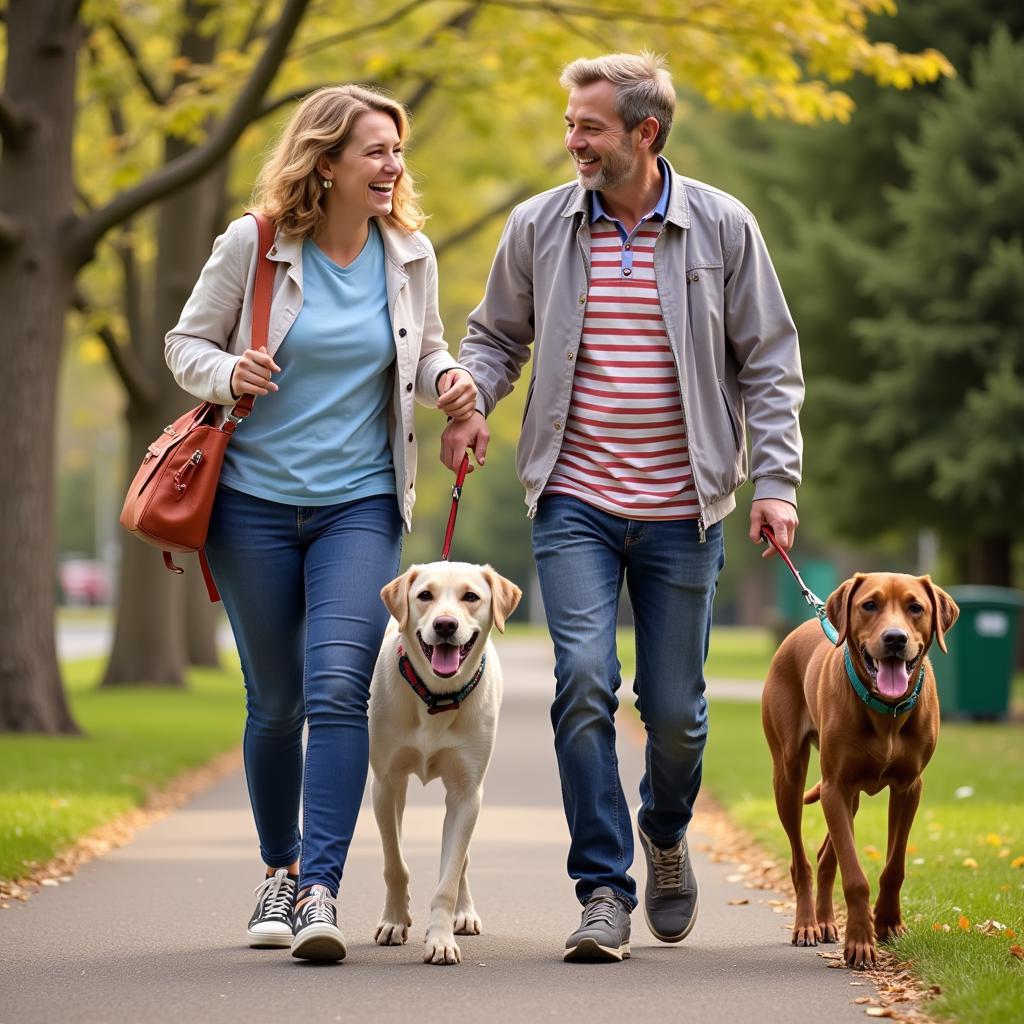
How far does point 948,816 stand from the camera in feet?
32.2

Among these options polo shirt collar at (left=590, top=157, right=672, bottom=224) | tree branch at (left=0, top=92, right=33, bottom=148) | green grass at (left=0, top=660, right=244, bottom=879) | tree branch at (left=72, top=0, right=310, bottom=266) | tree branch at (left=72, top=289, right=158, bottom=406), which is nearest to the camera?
polo shirt collar at (left=590, top=157, right=672, bottom=224)

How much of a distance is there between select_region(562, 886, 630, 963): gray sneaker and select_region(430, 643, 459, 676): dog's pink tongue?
0.82 meters

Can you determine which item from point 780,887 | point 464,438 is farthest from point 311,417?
point 780,887

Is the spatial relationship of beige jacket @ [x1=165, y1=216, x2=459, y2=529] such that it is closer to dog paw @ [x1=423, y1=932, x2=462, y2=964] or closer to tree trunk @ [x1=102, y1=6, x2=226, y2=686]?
dog paw @ [x1=423, y1=932, x2=462, y2=964]

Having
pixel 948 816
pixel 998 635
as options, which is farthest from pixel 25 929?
pixel 998 635

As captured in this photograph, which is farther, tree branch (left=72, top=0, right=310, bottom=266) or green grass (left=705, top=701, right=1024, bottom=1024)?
tree branch (left=72, top=0, right=310, bottom=266)

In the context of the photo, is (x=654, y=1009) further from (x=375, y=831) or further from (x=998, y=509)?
(x=998, y=509)

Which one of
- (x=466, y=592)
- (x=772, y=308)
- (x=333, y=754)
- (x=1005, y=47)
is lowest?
(x=333, y=754)

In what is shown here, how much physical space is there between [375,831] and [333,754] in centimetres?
415

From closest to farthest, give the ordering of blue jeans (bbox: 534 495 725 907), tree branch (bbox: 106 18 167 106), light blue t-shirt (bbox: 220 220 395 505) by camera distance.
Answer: blue jeans (bbox: 534 495 725 907) → light blue t-shirt (bbox: 220 220 395 505) → tree branch (bbox: 106 18 167 106)

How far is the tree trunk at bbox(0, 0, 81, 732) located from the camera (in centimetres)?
1330

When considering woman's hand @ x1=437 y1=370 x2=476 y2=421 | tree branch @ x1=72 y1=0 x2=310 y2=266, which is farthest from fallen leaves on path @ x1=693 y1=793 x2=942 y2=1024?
tree branch @ x1=72 y1=0 x2=310 y2=266

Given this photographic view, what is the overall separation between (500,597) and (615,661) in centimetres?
A: 41

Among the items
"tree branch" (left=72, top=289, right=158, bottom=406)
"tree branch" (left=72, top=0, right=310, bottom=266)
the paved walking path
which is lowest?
the paved walking path
